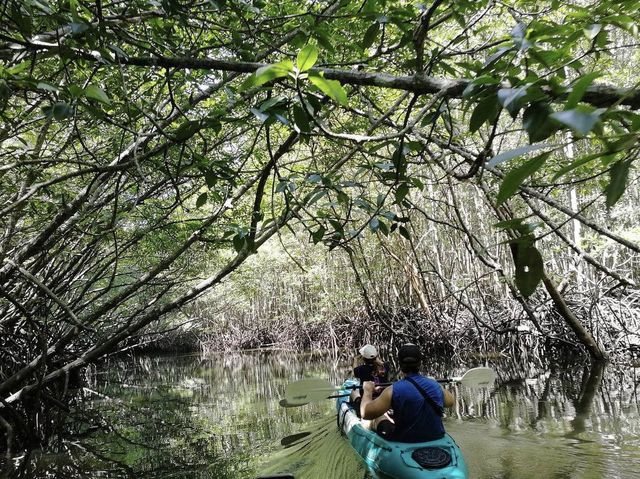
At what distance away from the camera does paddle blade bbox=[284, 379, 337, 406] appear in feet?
20.8

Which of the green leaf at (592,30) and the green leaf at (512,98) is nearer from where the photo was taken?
the green leaf at (512,98)

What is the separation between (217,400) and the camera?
32.6 ft

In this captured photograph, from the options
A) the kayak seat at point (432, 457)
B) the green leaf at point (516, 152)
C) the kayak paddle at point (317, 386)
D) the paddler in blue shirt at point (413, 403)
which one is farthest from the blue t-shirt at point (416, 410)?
the green leaf at point (516, 152)

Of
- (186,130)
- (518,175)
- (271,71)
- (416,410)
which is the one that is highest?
(186,130)

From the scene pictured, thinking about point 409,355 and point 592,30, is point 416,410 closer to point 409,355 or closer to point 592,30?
point 409,355

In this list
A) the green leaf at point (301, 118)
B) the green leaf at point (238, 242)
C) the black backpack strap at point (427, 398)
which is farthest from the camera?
the black backpack strap at point (427, 398)

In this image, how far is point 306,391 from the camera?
21.1 feet

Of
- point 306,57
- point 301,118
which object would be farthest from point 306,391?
point 306,57

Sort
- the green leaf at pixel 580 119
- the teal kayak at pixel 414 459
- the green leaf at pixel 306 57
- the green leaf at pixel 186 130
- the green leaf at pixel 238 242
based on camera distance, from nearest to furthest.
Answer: the green leaf at pixel 580 119 → the green leaf at pixel 306 57 → the green leaf at pixel 186 130 → the green leaf at pixel 238 242 → the teal kayak at pixel 414 459

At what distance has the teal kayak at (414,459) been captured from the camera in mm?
3668

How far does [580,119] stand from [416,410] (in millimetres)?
3724

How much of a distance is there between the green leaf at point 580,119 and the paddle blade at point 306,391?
606 centimetres

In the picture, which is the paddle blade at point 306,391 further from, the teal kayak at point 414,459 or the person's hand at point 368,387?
the teal kayak at point 414,459

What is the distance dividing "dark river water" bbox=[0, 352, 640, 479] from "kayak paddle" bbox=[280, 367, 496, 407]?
0.45m
